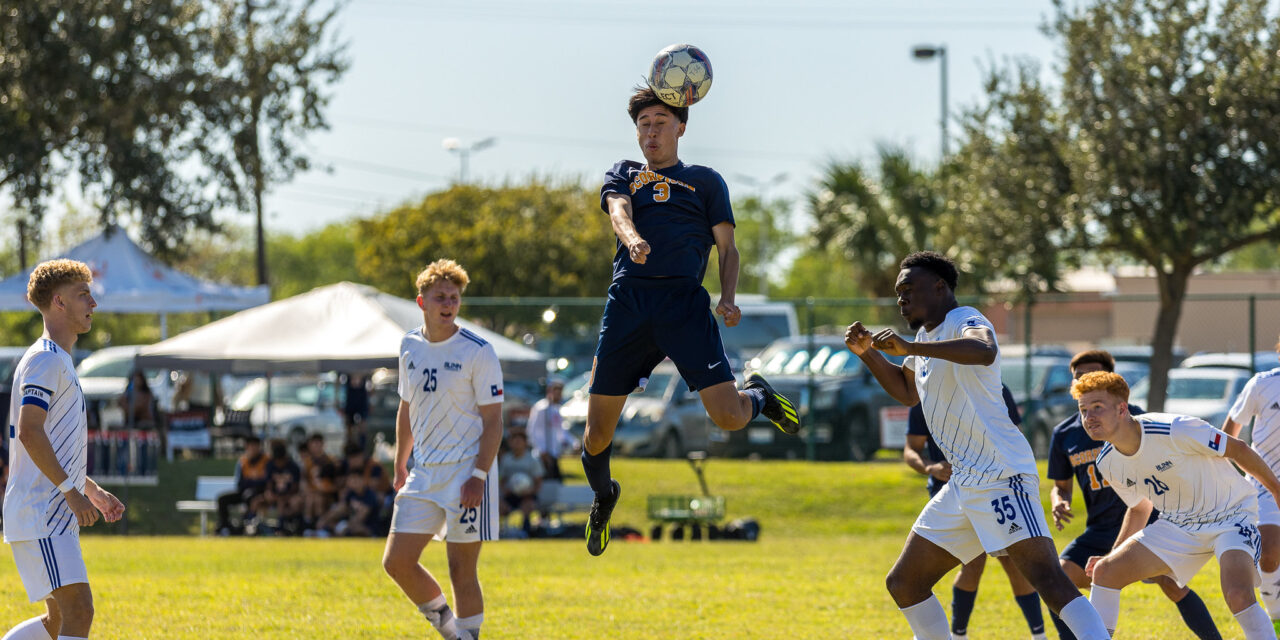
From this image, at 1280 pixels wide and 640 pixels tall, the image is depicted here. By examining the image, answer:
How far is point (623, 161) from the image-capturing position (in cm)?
705

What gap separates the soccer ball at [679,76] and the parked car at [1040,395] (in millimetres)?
15302

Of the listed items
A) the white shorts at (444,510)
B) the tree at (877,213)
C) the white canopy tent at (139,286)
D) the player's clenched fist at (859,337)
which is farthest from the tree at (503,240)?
the player's clenched fist at (859,337)

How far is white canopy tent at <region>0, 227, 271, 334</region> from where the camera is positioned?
70.2 feet

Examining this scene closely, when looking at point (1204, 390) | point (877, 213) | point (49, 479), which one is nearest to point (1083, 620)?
point (49, 479)

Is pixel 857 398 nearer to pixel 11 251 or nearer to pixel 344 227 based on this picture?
pixel 11 251

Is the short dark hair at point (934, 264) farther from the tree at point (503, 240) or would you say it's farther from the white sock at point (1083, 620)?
the tree at point (503, 240)

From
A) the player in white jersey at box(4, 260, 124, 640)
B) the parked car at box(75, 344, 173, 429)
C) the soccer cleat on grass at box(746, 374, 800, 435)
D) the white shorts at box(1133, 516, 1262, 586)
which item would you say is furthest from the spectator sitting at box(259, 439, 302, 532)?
the white shorts at box(1133, 516, 1262, 586)

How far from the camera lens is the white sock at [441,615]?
25.0 ft

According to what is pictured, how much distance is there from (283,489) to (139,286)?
5.53m

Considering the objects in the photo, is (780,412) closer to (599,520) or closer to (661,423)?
(599,520)

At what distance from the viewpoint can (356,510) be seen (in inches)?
699

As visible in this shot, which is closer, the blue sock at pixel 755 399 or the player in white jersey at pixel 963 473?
the player in white jersey at pixel 963 473

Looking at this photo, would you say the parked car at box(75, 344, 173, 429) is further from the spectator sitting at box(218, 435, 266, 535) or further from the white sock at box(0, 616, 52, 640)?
the white sock at box(0, 616, 52, 640)

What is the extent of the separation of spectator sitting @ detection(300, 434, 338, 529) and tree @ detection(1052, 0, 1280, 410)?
1155cm
